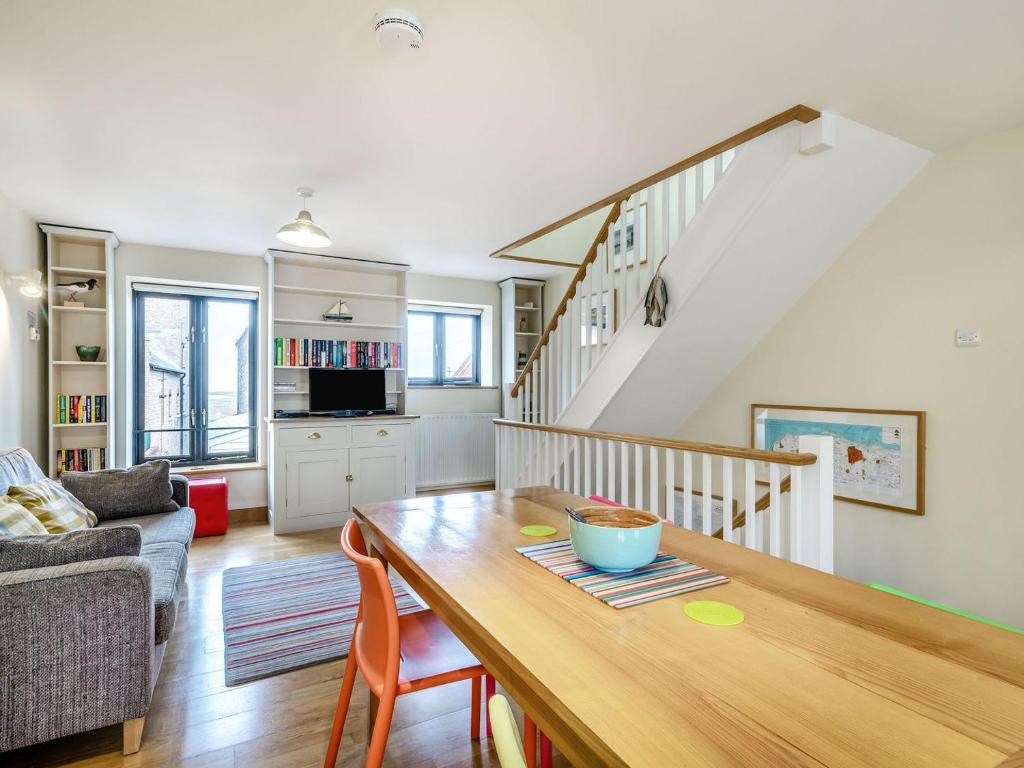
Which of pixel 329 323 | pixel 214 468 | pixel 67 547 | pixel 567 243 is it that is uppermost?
pixel 567 243

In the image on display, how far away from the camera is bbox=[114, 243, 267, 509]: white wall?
168 inches

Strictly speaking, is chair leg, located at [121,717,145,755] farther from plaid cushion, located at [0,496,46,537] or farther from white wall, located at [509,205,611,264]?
white wall, located at [509,205,611,264]

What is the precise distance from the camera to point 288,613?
2.86 metres

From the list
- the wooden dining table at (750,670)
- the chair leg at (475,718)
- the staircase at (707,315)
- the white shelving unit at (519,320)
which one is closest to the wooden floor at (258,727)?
the chair leg at (475,718)

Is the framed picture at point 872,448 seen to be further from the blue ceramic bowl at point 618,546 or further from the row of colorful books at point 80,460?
the row of colorful books at point 80,460

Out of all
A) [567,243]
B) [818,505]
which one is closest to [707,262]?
[818,505]

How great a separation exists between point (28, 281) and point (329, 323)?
2081mm

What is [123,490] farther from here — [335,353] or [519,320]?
[519,320]

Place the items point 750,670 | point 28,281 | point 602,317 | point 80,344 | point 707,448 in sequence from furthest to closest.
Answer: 1. point 80,344
2. point 602,317
3. point 28,281
4. point 707,448
5. point 750,670

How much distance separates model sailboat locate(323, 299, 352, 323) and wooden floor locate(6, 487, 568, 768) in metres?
3.08

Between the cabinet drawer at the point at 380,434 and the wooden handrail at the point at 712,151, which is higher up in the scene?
the wooden handrail at the point at 712,151

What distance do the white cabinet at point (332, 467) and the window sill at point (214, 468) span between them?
245mm

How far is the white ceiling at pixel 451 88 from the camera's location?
1.76 meters

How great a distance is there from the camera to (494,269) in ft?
18.0
